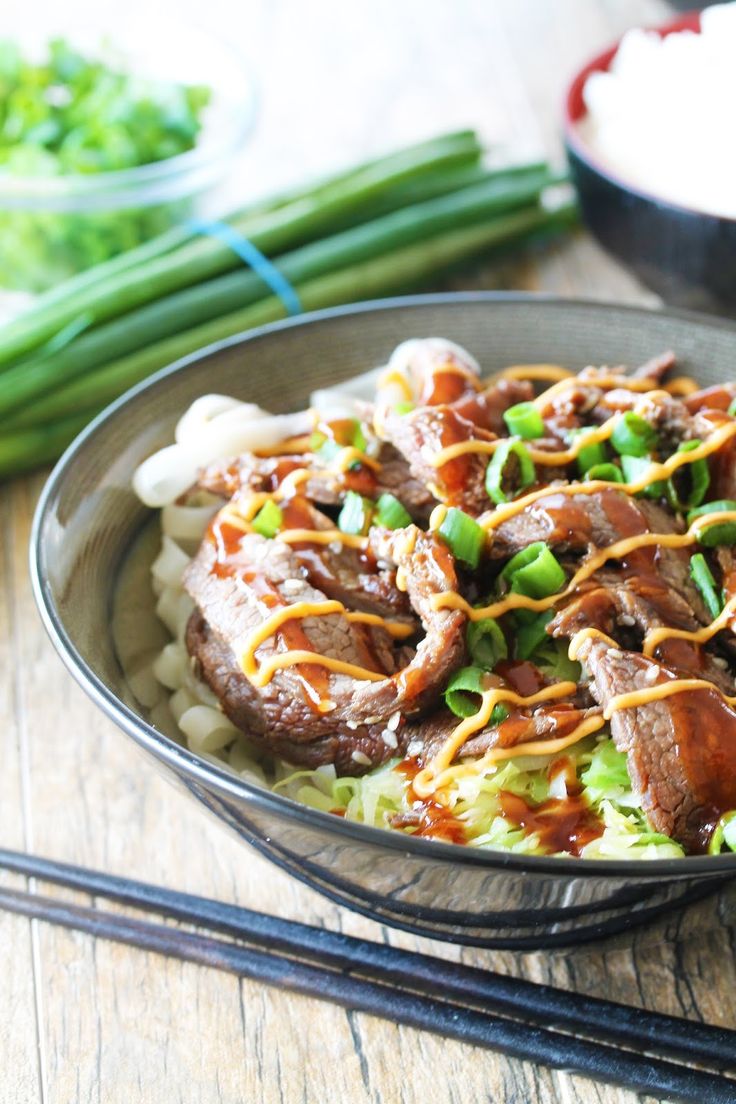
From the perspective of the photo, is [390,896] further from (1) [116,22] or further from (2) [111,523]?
(1) [116,22]

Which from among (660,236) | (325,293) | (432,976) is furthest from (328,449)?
(660,236)

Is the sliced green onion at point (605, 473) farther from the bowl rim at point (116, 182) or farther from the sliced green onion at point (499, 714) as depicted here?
the bowl rim at point (116, 182)

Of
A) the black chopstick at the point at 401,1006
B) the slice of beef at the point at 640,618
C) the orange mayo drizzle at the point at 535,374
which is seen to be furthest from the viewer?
the orange mayo drizzle at the point at 535,374

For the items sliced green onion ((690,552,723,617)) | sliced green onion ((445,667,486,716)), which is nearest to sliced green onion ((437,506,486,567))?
sliced green onion ((445,667,486,716))

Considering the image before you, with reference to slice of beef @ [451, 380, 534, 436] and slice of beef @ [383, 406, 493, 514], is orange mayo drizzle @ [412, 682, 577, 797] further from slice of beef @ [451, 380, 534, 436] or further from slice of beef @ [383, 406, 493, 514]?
slice of beef @ [451, 380, 534, 436]

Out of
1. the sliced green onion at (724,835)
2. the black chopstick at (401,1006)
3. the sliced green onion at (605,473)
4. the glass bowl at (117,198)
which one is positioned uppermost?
the glass bowl at (117,198)

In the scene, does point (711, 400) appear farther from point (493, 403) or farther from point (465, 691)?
point (465, 691)

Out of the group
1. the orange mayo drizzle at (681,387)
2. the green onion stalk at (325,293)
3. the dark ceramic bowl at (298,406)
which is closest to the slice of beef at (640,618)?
the dark ceramic bowl at (298,406)

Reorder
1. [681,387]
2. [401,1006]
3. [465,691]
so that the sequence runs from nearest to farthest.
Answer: [401,1006] → [465,691] → [681,387]
